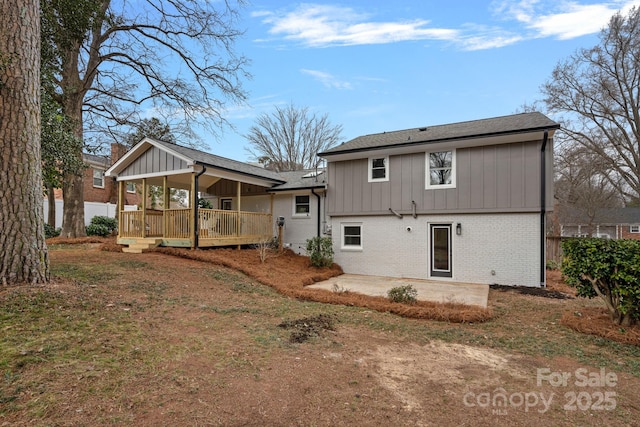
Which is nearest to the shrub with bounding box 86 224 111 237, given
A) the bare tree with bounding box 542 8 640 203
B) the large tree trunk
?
the large tree trunk

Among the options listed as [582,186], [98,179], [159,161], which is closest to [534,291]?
[159,161]

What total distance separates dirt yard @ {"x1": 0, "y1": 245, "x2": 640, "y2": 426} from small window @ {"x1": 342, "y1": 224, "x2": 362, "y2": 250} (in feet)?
19.2

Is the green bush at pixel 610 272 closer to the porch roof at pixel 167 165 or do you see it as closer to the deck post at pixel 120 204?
the porch roof at pixel 167 165

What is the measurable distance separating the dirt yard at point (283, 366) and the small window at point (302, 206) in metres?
7.96

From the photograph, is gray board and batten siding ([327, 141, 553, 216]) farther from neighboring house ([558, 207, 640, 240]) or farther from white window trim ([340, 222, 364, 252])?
neighboring house ([558, 207, 640, 240])

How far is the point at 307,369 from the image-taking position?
3387 mm

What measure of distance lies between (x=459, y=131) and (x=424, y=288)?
17.9 ft

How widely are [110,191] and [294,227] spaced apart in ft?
57.5

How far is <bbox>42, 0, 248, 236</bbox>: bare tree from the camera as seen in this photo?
13.3 metres

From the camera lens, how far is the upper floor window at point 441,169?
10336 millimetres

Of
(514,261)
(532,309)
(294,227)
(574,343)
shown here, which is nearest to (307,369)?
(574,343)

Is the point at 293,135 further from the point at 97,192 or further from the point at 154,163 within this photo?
the point at 154,163

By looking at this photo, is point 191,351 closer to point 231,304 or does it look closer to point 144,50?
point 231,304

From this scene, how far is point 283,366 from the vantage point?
3.41 meters
